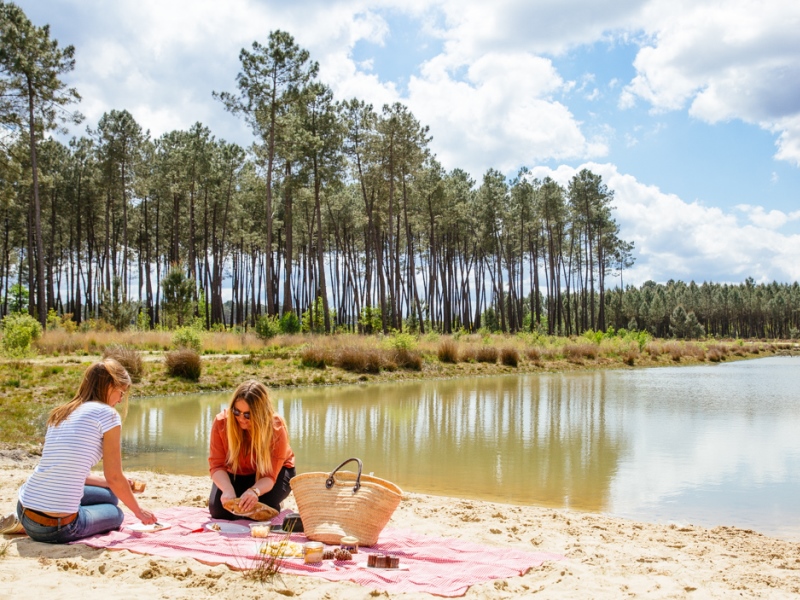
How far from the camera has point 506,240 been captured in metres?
56.0

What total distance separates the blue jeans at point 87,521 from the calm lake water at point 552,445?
399 cm

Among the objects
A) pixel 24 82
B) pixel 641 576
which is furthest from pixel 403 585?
pixel 24 82

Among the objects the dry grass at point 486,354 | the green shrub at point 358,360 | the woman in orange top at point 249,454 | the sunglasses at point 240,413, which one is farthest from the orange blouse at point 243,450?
the dry grass at point 486,354

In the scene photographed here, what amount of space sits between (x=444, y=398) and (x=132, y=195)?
2976 centimetres

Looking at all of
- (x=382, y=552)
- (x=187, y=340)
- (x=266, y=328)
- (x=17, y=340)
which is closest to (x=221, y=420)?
(x=382, y=552)

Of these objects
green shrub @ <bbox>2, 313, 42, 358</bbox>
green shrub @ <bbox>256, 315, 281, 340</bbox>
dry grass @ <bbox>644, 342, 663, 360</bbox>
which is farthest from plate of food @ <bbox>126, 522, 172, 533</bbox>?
dry grass @ <bbox>644, 342, 663, 360</bbox>

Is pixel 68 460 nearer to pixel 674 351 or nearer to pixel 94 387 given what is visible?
pixel 94 387

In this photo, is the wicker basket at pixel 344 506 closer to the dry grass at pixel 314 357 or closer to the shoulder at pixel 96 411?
the shoulder at pixel 96 411

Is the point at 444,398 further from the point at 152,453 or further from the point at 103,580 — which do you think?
the point at 103,580

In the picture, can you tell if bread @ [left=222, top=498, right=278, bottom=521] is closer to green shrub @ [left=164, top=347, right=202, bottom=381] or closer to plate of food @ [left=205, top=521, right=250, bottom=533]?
plate of food @ [left=205, top=521, right=250, bottom=533]

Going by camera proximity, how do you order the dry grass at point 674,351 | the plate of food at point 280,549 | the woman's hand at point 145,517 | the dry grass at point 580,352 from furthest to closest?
the dry grass at point 674,351
the dry grass at point 580,352
the woman's hand at point 145,517
the plate of food at point 280,549

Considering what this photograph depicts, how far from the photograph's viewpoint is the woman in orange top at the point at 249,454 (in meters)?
5.07

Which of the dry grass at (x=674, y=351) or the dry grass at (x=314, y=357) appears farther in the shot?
the dry grass at (x=674, y=351)

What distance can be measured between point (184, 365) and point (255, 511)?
14.1 m
